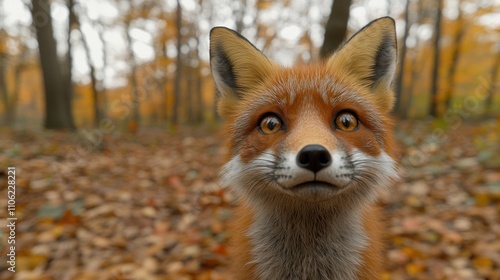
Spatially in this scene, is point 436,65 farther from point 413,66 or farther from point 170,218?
point 170,218

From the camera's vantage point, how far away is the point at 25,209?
397cm

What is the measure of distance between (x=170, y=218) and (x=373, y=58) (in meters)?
3.50

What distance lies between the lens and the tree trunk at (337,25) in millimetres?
4863

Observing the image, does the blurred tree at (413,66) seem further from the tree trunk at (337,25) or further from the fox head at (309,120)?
the fox head at (309,120)

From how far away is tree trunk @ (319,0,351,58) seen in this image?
4.86m

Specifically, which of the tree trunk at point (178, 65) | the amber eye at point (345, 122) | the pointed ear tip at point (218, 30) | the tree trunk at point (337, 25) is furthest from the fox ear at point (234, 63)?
the tree trunk at point (178, 65)

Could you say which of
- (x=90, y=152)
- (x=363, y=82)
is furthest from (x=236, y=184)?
(x=90, y=152)

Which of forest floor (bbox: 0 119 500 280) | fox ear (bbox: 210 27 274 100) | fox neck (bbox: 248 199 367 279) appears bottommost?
forest floor (bbox: 0 119 500 280)

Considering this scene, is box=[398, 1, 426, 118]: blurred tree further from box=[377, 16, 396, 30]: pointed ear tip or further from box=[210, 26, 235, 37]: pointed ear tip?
box=[210, 26, 235, 37]: pointed ear tip

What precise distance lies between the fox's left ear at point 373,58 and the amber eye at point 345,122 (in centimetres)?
48

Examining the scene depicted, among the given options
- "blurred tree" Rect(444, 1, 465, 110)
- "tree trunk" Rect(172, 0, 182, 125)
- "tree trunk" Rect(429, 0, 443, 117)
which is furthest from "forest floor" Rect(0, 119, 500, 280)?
"blurred tree" Rect(444, 1, 465, 110)

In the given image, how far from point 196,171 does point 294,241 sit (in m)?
4.58

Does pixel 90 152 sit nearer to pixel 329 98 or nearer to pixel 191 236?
pixel 191 236

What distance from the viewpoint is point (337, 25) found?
192 inches
